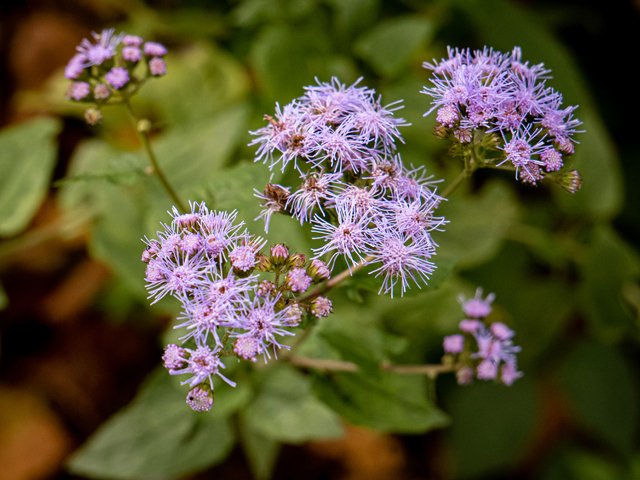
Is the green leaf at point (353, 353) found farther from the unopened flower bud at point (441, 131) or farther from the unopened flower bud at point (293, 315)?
the unopened flower bud at point (441, 131)

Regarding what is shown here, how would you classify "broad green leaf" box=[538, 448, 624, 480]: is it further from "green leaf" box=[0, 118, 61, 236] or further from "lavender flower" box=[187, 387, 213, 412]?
"green leaf" box=[0, 118, 61, 236]

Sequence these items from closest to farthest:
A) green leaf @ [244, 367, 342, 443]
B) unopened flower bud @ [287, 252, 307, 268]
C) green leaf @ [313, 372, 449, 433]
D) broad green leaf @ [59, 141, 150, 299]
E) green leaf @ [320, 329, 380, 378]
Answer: unopened flower bud @ [287, 252, 307, 268], green leaf @ [320, 329, 380, 378], green leaf @ [313, 372, 449, 433], green leaf @ [244, 367, 342, 443], broad green leaf @ [59, 141, 150, 299]

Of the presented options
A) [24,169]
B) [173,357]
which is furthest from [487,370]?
[24,169]

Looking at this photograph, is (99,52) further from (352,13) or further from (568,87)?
(568,87)

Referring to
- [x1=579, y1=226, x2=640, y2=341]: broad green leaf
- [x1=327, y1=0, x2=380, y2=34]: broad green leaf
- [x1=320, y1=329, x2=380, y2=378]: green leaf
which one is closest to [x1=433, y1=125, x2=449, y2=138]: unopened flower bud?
[x1=320, y1=329, x2=380, y2=378]: green leaf

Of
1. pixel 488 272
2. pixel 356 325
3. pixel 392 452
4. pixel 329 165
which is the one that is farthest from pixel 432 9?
pixel 392 452

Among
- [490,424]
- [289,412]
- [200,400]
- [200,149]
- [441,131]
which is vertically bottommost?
[490,424]

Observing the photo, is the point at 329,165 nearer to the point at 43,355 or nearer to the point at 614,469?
the point at 43,355

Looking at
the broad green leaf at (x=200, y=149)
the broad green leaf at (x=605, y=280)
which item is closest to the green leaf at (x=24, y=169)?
the broad green leaf at (x=200, y=149)
